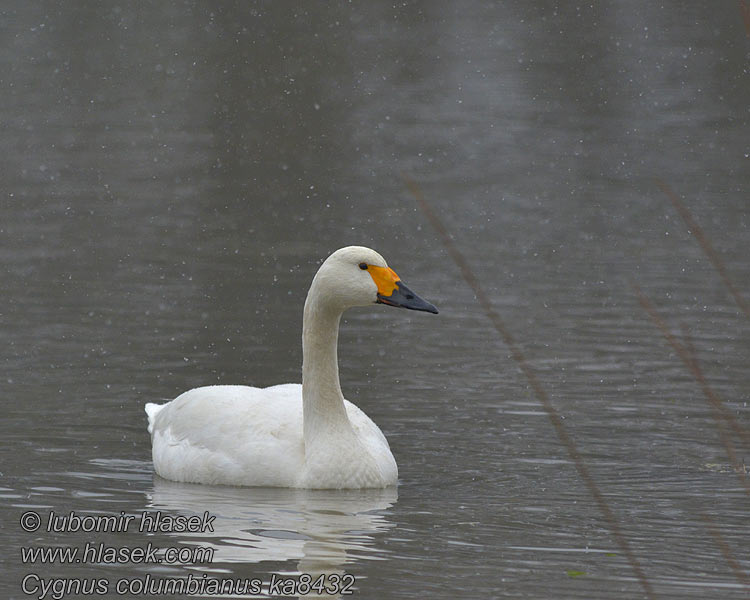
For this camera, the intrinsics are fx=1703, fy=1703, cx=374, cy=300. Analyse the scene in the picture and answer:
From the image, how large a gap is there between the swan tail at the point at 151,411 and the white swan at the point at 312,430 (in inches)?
16.3

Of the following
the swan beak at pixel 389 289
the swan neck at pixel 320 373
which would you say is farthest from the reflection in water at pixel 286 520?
the swan beak at pixel 389 289

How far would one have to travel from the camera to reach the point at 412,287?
55.5ft

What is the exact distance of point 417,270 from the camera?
58.9 feet

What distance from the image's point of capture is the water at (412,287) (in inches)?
378

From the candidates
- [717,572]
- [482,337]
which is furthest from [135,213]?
[717,572]

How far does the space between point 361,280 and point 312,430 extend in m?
1.02

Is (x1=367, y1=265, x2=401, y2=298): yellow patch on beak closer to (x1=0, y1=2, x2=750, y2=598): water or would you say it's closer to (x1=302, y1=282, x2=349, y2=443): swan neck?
(x1=302, y1=282, x2=349, y2=443): swan neck

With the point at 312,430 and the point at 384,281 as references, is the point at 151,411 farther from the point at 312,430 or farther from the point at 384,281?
the point at 384,281

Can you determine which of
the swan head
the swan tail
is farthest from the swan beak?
the swan tail

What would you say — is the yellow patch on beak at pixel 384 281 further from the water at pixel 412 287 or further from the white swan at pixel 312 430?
the water at pixel 412 287

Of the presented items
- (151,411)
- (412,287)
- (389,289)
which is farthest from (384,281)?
(412,287)

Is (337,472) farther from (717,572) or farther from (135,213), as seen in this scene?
(135,213)

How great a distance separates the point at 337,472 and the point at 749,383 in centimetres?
413

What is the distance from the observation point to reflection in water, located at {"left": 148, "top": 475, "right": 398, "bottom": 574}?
916cm
